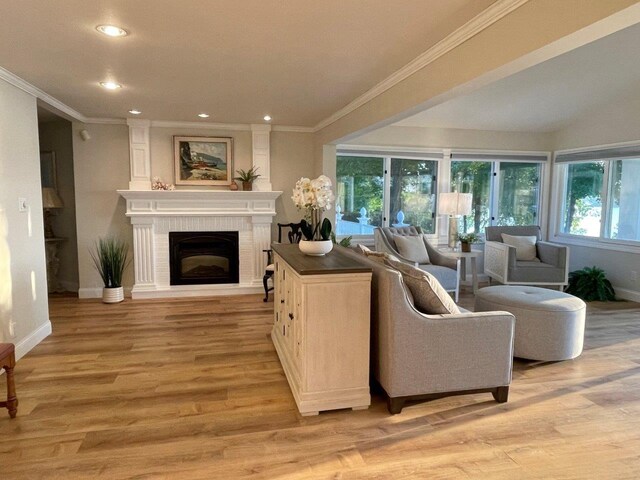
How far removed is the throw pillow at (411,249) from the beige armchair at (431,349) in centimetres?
262

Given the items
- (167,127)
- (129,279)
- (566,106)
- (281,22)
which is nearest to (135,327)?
(129,279)

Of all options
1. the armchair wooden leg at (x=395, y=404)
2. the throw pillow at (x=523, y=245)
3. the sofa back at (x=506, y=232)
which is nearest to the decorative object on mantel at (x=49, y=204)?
the armchair wooden leg at (x=395, y=404)

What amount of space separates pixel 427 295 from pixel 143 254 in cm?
413

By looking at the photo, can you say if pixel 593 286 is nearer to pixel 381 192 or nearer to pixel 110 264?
pixel 381 192

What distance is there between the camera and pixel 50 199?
18.0 ft

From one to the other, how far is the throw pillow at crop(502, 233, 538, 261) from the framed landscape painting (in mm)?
3982

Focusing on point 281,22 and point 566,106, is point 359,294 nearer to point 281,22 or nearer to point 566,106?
point 281,22

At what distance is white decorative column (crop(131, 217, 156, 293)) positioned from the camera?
5586 millimetres

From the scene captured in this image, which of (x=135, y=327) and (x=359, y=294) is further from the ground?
(x=359, y=294)

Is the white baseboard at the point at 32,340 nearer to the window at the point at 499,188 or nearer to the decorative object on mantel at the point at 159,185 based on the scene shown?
the decorative object on mantel at the point at 159,185

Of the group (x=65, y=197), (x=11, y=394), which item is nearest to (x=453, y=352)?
(x=11, y=394)

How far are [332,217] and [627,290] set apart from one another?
3.90 m

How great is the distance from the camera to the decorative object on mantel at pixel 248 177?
585cm

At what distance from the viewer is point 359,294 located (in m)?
2.64
